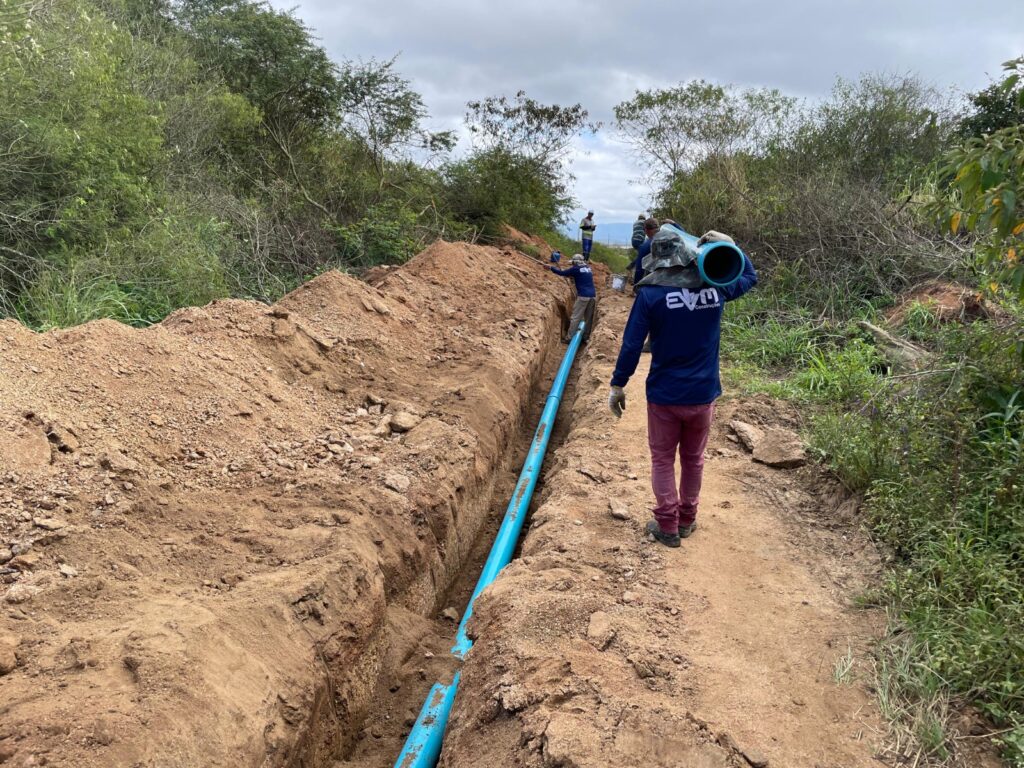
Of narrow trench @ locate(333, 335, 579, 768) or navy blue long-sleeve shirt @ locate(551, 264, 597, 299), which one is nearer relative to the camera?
narrow trench @ locate(333, 335, 579, 768)

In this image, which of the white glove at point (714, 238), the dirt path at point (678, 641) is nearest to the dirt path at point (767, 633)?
the dirt path at point (678, 641)

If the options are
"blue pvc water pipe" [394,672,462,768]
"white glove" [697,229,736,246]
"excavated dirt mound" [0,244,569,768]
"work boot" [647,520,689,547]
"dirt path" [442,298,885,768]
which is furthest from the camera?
"work boot" [647,520,689,547]

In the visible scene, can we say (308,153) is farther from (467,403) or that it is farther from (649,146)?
(467,403)

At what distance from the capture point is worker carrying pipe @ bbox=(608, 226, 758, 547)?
378 centimetres

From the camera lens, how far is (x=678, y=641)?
3.27 m

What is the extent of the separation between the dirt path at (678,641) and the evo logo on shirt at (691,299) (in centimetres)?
157

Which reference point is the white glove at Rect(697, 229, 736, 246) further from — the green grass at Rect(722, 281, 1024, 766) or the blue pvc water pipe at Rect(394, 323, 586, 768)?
the blue pvc water pipe at Rect(394, 323, 586, 768)

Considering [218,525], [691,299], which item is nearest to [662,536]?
[691,299]

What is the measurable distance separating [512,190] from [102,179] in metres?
12.1

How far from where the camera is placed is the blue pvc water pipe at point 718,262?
3.69 m

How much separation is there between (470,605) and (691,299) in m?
2.30

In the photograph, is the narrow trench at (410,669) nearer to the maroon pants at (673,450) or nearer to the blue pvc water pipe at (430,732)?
the blue pvc water pipe at (430,732)

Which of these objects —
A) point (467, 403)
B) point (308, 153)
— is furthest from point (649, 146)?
point (467, 403)

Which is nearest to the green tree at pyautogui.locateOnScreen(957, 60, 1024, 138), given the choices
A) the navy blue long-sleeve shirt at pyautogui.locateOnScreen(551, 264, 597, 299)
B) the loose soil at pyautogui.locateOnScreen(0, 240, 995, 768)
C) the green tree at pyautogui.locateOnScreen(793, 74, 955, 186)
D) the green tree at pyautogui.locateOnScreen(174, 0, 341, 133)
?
the green tree at pyautogui.locateOnScreen(793, 74, 955, 186)
